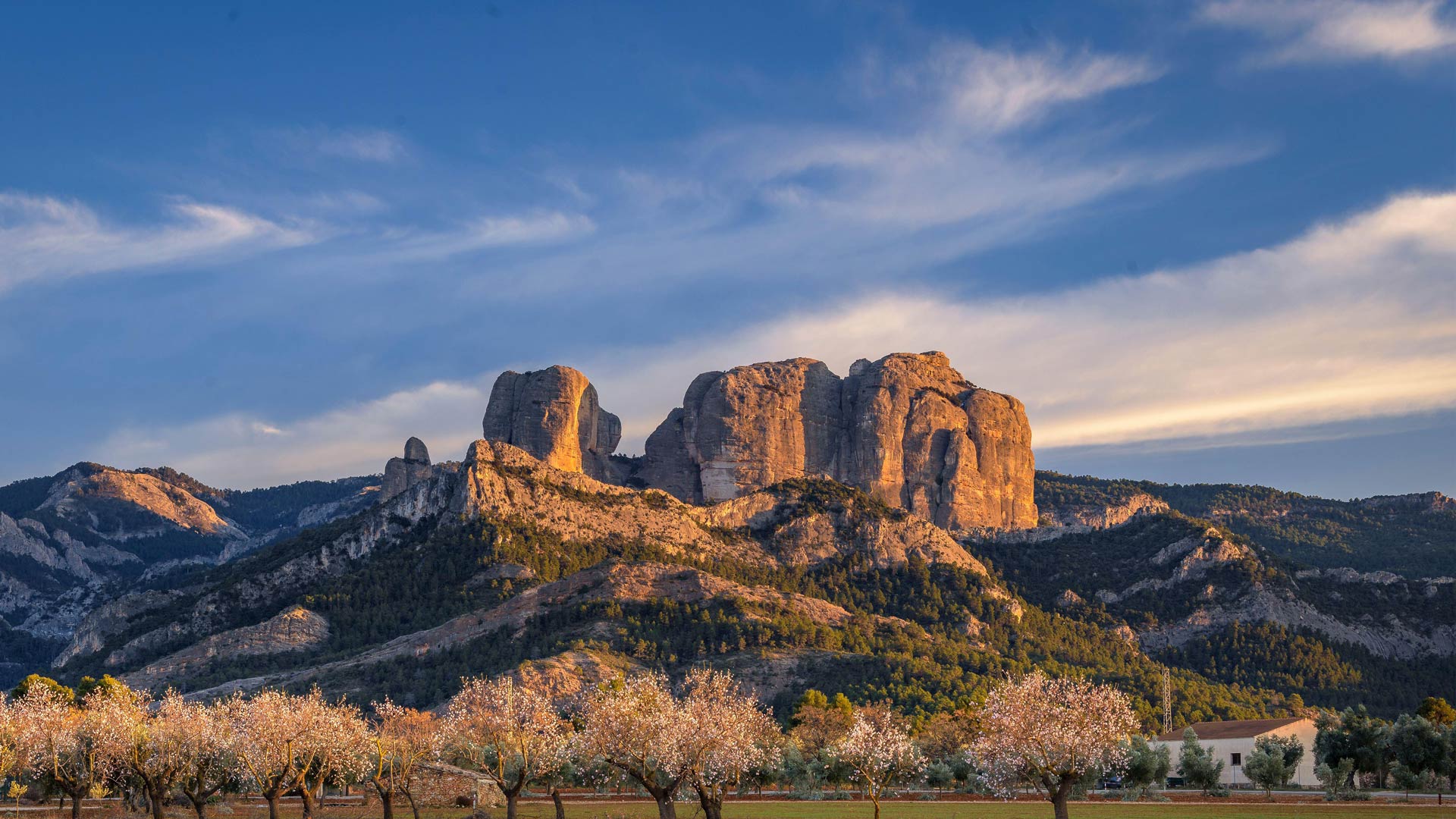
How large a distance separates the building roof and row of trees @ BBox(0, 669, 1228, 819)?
26517mm

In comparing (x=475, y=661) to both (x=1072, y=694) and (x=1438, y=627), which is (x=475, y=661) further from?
(x=1438, y=627)

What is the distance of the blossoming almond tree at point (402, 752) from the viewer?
76438 millimetres

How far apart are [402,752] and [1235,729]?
254 feet

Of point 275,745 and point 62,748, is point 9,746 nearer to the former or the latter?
point 62,748

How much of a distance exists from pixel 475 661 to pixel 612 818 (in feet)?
238

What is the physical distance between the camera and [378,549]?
195125 mm

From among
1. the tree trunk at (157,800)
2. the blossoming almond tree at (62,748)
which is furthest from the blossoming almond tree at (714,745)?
the blossoming almond tree at (62,748)

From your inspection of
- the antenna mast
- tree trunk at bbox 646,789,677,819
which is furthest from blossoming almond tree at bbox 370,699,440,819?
the antenna mast

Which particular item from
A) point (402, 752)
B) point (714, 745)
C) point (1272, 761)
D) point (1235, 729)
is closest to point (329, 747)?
point (402, 752)

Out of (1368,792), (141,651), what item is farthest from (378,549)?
(1368,792)

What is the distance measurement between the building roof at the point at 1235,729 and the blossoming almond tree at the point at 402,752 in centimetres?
6759

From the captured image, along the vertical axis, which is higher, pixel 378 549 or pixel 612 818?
pixel 378 549

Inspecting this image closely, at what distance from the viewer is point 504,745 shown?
76812 mm

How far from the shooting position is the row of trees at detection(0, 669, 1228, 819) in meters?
60.7
